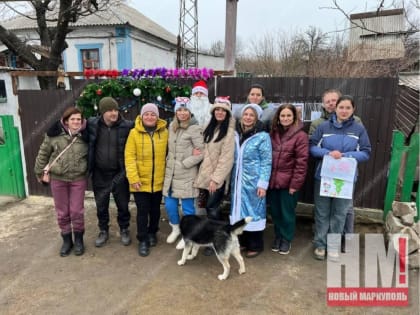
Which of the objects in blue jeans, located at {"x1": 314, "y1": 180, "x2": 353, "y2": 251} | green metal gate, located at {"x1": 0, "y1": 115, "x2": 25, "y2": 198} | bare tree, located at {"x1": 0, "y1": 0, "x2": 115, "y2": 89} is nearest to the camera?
blue jeans, located at {"x1": 314, "y1": 180, "x2": 353, "y2": 251}

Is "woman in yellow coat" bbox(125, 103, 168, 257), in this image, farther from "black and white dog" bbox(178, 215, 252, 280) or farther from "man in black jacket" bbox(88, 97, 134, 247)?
"black and white dog" bbox(178, 215, 252, 280)

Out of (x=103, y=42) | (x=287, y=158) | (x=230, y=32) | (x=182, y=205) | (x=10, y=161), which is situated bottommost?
(x=182, y=205)

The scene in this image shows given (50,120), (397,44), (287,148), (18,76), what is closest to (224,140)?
(287,148)

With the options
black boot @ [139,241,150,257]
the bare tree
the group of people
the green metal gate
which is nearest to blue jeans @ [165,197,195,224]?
the group of people

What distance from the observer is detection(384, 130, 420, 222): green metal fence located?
12.0ft

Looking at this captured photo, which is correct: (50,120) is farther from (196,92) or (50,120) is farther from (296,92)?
(296,92)

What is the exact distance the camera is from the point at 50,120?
5223 mm

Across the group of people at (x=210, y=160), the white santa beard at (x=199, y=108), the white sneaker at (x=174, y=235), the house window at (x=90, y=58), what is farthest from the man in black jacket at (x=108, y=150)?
the house window at (x=90, y=58)

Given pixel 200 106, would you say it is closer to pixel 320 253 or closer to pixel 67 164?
pixel 67 164

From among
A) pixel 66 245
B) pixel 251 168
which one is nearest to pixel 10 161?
pixel 66 245

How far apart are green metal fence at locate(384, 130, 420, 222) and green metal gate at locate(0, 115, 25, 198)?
5940mm

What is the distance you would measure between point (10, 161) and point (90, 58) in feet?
50.2

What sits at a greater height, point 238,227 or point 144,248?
point 238,227

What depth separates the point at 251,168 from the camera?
131 inches
